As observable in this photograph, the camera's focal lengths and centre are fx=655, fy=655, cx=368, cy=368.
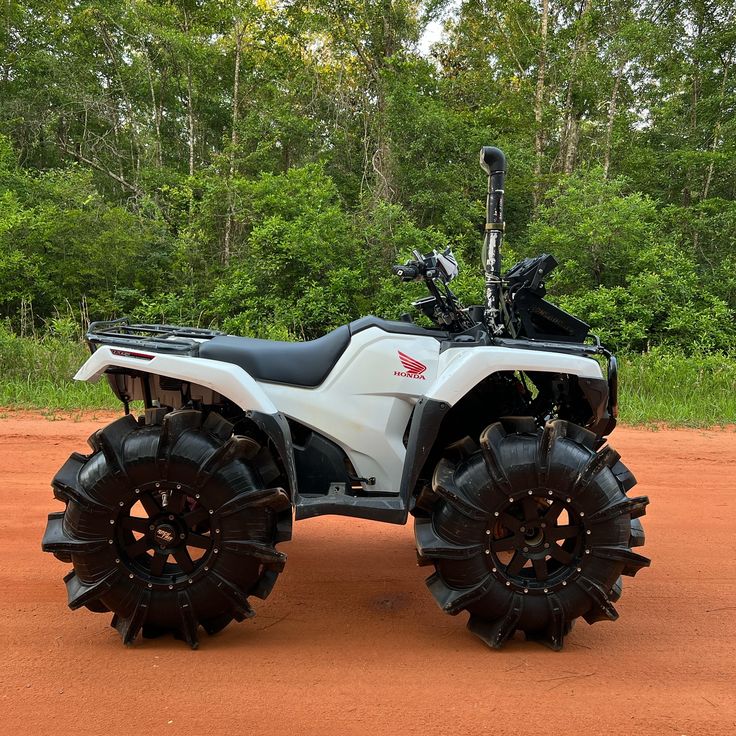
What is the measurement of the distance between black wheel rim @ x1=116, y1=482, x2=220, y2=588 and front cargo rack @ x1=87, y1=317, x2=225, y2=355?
2.26 ft

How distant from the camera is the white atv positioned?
10.0 feet

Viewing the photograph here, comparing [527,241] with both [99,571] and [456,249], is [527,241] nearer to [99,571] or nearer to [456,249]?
[456,249]

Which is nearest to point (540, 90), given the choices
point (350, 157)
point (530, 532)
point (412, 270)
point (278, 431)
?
point (350, 157)

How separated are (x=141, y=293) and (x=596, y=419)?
14.4m

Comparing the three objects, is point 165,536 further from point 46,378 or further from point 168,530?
point 46,378

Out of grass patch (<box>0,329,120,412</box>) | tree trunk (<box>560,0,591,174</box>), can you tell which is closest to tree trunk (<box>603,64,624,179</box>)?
tree trunk (<box>560,0,591,174</box>)

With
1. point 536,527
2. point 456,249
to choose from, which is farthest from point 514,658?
point 456,249

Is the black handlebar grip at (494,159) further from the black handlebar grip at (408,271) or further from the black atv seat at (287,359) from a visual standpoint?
the black atv seat at (287,359)

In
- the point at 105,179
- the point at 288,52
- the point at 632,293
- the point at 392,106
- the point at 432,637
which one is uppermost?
the point at 288,52

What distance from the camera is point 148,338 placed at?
11.2 ft

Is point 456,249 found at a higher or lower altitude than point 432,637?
higher

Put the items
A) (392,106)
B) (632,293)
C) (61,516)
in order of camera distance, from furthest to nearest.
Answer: (392,106) → (632,293) → (61,516)

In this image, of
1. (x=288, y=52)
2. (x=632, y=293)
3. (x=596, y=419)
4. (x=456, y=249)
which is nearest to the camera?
(x=596, y=419)

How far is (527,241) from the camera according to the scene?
16281mm
